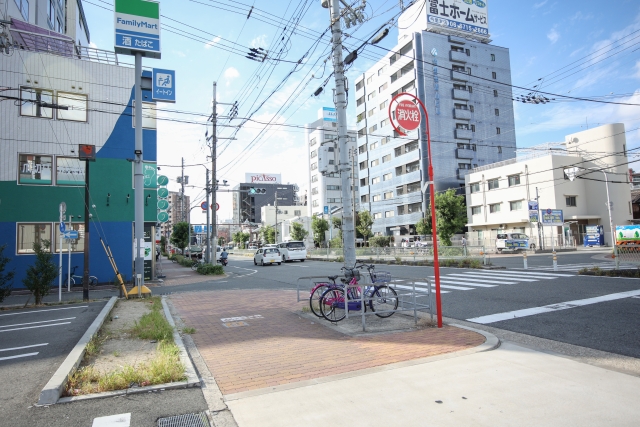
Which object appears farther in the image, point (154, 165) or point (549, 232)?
point (549, 232)

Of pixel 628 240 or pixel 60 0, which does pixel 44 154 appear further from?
pixel 628 240

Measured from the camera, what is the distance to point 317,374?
15.9 feet

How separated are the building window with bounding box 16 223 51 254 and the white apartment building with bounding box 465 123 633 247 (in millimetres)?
37455

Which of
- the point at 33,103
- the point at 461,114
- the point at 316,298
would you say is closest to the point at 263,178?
the point at 461,114

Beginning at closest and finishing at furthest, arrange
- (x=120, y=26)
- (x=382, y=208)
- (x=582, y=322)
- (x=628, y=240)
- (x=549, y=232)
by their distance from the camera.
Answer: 1. (x=582, y=322)
2. (x=120, y=26)
3. (x=628, y=240)
4. (x=549, y=232)
5. (x=382, y=208)

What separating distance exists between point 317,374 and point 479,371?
1934 millimetres

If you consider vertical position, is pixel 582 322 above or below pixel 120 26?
below

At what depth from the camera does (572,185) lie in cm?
A: 4300

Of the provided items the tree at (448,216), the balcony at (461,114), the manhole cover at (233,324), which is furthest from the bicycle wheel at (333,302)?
the balcony at (461,114)

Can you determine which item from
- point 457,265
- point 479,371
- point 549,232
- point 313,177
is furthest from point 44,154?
point 313,177

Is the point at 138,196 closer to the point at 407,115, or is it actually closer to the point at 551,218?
the point at 407,115

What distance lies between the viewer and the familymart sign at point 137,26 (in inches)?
524

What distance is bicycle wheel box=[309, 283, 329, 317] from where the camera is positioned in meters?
8.38

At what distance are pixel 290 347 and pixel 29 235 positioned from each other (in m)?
16.7
